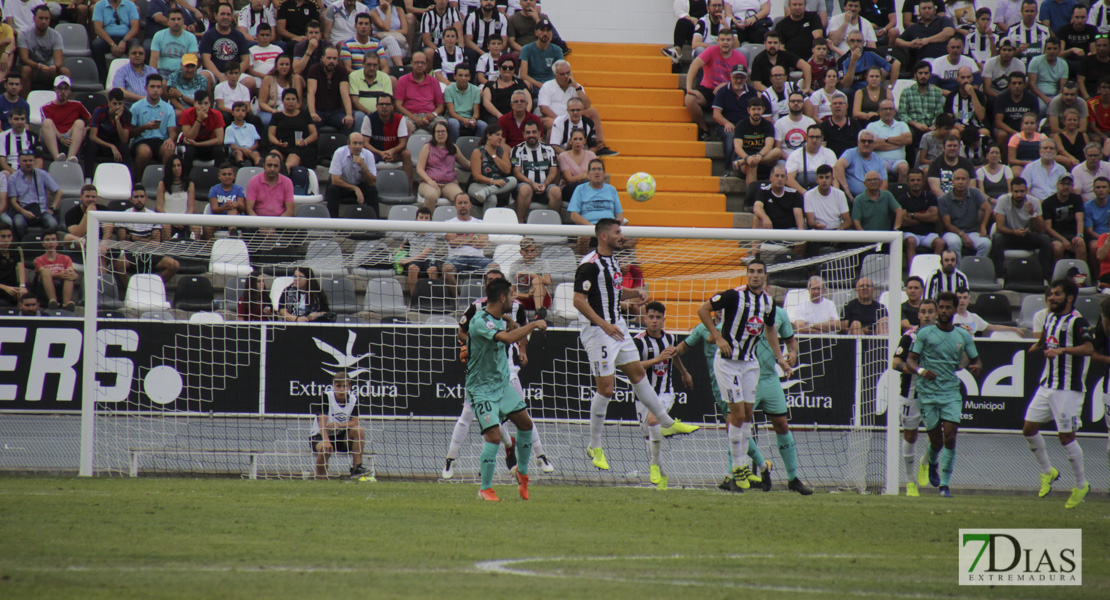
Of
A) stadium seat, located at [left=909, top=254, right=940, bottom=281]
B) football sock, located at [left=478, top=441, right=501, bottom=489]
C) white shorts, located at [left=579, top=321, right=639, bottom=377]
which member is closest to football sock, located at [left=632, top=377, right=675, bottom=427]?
white shorts, located at [left=579, top=321, right=639, bottom=377]

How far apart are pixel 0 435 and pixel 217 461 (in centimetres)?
233

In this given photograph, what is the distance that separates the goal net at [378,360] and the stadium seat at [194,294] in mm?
25

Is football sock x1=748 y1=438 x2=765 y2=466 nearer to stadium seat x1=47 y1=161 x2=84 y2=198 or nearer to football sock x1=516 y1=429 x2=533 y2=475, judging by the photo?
football sock x1=516 y1=429 x2=533 y2=475

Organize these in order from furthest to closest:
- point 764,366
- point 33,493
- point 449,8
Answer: point 449,8, point 764,366, point 33,493

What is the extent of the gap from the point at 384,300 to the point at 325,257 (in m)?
0.86

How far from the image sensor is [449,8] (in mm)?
17062

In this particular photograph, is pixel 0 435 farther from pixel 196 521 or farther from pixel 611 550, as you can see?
pixel 611 550

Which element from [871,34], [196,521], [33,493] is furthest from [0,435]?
[871,34]

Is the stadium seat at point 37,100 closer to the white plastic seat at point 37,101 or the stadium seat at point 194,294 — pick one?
the white plastic seat at point 37,101

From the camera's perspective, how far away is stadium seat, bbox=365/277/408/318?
477 inches

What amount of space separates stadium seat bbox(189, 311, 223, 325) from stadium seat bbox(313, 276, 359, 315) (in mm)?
1241

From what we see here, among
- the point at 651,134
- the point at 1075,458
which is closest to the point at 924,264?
the point at 1075,458

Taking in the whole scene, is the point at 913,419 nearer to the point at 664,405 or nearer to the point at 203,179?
the point at 664,405

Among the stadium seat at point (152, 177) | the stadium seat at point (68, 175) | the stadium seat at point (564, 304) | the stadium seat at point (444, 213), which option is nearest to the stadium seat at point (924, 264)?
the stadium seat at point (564, 304)
